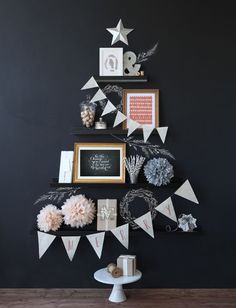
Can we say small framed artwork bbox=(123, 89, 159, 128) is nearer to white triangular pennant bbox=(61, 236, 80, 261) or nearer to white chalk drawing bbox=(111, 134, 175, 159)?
white chalk drawing bbox=(111, 134, 175, 159)

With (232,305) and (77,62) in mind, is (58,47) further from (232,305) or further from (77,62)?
(232,305)

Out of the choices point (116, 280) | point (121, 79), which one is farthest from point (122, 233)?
point (121, 79)

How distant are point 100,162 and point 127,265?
76 cm

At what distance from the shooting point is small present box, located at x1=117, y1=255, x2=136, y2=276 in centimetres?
237

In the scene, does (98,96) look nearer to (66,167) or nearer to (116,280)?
(66,167)

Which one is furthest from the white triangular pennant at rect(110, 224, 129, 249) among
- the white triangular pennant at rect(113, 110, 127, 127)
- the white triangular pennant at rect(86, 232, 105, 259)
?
the white triangular pennant at rect(113, 110, 127, 127)

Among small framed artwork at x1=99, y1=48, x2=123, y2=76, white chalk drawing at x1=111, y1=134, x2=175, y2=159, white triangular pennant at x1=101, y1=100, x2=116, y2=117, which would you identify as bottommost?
white chalk drawing at x1=111, y1=134, x2=175, y2=159

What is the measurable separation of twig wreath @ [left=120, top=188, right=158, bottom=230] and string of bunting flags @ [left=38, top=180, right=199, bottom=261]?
0.16ft

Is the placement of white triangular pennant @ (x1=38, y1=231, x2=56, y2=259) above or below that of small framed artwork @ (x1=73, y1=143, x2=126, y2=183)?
below

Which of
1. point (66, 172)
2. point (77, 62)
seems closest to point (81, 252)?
point (66, 172)

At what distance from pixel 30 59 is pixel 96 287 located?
70.4 inches

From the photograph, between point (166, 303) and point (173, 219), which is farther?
point (173, 219)

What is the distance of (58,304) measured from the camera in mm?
2332

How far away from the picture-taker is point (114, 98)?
2.53 meters
